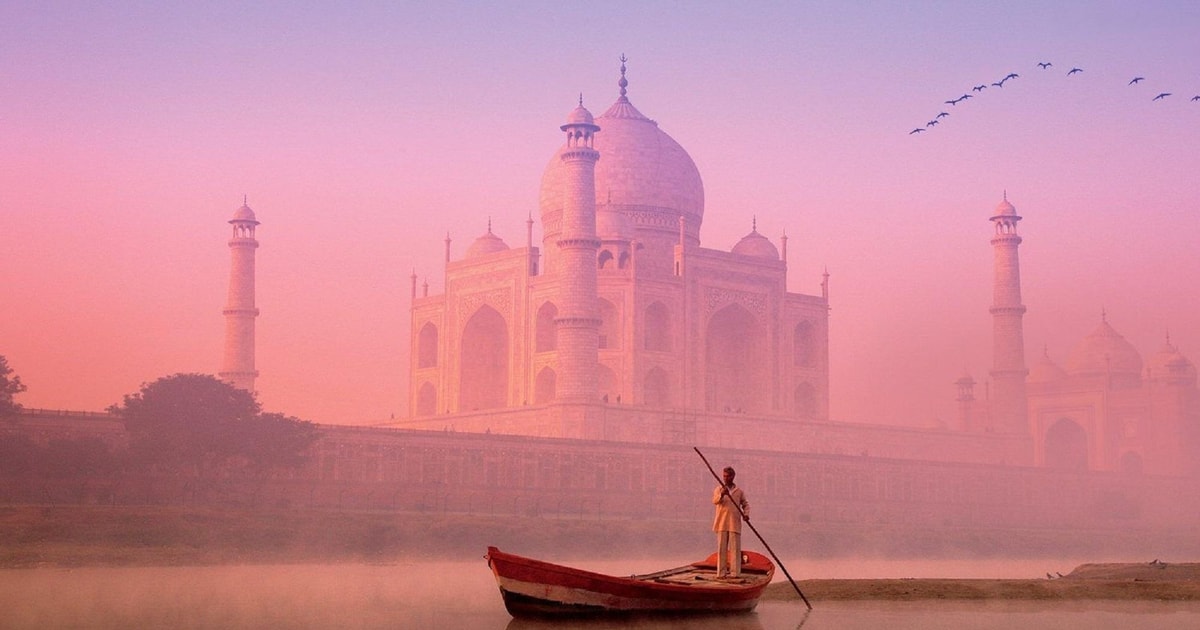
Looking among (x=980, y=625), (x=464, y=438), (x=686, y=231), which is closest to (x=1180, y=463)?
(x=686, y=231)

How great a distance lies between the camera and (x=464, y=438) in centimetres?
4850

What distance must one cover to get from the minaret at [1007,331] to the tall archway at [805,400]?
791 centimetres

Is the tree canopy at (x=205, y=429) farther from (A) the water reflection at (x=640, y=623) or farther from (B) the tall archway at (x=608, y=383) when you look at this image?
(A) the water reflection at (x=640, y=623)

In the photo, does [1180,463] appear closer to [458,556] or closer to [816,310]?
[816,310]

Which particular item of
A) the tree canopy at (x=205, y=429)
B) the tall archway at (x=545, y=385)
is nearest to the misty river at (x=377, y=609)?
the tree canopy at (x=205, y=429)

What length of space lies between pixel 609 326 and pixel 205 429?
19210 mm

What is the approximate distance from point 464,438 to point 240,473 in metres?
7.55

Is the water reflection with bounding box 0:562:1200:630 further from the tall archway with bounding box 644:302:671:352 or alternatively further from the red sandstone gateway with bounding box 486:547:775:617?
the tall archway with bounding box 644:302:671:352

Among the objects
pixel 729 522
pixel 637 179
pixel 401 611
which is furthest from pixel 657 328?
pixel 729 522

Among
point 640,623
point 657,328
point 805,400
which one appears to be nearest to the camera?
point 640,623

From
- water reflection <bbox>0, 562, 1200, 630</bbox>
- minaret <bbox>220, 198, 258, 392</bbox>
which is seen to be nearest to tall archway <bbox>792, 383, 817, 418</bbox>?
minaret <bbox>220, 198, 258, 392</bbox>

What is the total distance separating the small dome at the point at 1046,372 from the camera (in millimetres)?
74062

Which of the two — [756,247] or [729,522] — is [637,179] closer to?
[756,247]

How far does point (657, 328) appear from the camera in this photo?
59906mm
